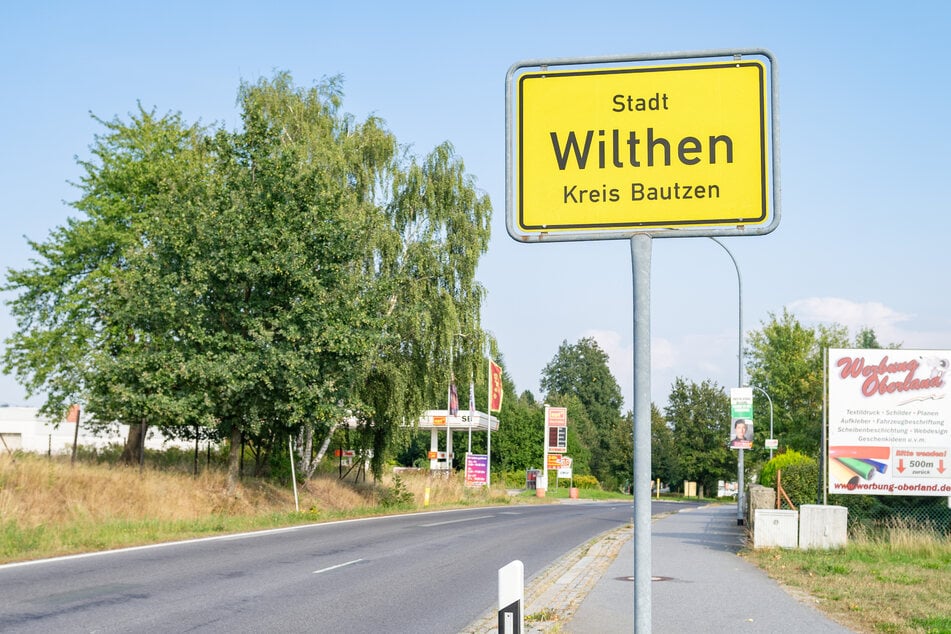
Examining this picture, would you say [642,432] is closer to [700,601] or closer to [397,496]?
[700,601]

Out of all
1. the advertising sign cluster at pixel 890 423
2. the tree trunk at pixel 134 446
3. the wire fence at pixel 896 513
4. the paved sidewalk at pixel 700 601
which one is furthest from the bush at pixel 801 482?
the tree trunk at pixel 134 446

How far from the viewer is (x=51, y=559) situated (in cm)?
1475

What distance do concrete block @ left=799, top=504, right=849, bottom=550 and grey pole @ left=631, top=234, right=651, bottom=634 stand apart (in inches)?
585

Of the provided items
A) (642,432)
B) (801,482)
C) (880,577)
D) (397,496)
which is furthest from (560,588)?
(397,496)

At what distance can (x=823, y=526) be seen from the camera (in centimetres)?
1683

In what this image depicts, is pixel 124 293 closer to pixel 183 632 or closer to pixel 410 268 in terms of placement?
pixel 410 268

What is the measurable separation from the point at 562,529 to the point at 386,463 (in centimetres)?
1125

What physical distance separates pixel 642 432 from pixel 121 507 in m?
21.1

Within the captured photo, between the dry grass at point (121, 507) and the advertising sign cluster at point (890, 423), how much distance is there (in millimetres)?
12917

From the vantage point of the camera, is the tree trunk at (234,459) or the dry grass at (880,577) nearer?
the dry grass at (880,577)

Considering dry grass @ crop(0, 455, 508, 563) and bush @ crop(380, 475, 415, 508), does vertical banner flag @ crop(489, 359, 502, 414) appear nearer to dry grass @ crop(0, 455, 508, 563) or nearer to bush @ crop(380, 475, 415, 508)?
bush @ crop(380, 475, 415, 508)

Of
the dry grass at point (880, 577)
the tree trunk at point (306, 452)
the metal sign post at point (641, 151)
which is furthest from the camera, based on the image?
the tree trunk at point (306, 452)

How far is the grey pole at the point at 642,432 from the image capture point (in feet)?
9.88

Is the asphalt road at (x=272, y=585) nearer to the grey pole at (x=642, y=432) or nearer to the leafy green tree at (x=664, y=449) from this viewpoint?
the grey pole at (x=642, y=432)
